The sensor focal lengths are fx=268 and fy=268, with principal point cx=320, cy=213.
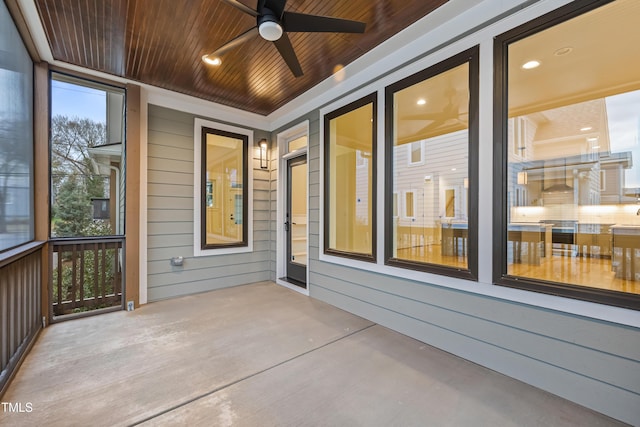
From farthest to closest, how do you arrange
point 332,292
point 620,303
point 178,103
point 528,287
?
point 178,103 < point 332,292 < point 528,287 < point 620,303

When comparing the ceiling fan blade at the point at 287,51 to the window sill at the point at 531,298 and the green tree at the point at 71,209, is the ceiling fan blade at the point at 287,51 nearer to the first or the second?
the window sill at the point at 531,298

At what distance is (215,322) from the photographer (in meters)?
3.03

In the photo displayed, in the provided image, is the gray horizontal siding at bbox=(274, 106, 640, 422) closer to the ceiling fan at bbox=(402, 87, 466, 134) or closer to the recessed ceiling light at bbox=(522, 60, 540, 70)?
the ceiling fan at bbox=(402, 87, 466, 134)

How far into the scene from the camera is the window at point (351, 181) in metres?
3.23

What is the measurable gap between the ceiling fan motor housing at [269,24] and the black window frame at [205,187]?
2.62 meters

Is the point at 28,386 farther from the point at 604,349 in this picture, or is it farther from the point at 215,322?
the point at 604,349

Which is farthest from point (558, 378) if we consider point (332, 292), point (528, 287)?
point (332, 292)

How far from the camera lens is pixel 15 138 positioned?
2.29 meters

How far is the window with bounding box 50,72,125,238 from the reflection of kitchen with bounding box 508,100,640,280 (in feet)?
14.7

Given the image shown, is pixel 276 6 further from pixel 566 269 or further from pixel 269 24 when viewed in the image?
pixel 566 269

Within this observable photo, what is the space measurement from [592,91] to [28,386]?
646cm

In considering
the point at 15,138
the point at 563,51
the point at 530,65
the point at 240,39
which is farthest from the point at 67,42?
the point at 563,51

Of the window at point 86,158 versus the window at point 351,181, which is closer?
the window at point 86,158

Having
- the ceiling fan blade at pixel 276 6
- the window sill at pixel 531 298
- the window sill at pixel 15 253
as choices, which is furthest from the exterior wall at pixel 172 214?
the window sill at pixel 531 298
